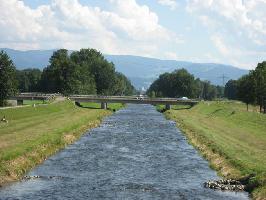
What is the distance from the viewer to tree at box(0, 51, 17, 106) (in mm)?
117812

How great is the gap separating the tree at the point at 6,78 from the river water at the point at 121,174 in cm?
4499

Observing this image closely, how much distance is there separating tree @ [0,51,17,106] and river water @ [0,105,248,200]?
45.0m

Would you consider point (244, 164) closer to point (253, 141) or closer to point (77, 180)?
point (77, 180)

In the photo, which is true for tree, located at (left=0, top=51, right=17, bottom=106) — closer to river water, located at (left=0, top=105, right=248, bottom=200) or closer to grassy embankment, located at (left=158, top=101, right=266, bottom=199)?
grassy embankment, located at (left=158, top=101, right=266, bottom=199)

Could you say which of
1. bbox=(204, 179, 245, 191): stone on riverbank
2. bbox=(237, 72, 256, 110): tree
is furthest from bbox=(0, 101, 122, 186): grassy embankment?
bbox=(237, 72, 256, 110): tree

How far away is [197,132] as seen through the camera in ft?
295

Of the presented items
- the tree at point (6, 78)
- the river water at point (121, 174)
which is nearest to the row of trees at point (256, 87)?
the tree at point (6, 78)

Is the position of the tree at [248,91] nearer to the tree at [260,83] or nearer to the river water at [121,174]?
the tree at [260,83]

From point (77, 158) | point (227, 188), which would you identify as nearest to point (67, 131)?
point (77, 158)

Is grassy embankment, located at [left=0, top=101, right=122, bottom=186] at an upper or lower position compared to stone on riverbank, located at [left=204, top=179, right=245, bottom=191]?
upper

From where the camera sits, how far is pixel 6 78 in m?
118

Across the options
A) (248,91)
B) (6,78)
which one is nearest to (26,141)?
(6,78)

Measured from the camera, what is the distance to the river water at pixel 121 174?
4188 centimetres

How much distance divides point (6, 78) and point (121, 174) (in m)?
74.3
